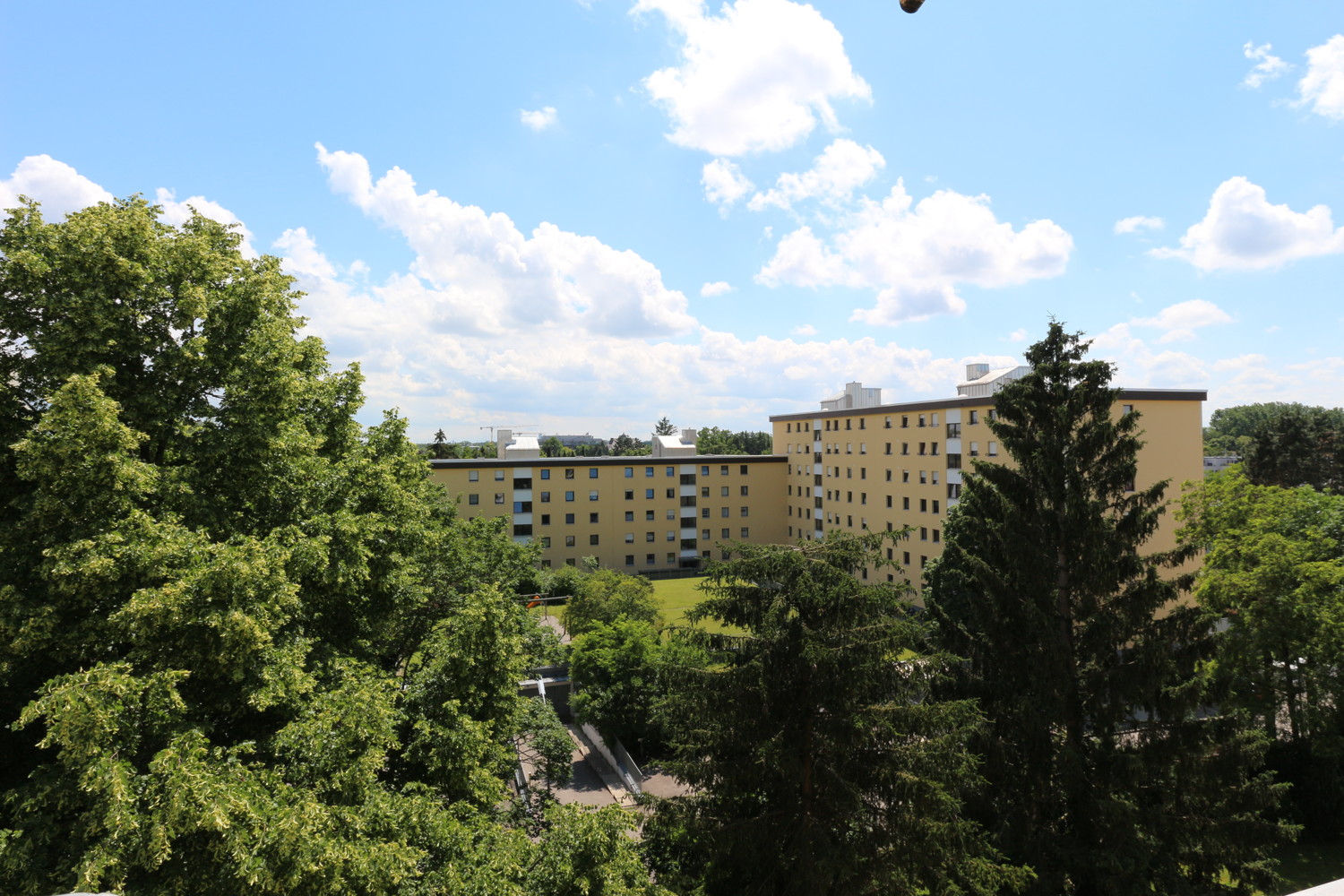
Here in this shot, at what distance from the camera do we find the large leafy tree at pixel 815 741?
11148 mm

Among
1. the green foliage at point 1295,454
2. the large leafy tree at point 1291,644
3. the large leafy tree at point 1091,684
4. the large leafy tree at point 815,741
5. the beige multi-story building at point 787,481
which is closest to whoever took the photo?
the large leafy tree at point 815,741

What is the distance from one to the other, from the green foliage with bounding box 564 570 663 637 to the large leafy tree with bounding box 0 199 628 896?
1918 centimetres

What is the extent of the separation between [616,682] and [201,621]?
19597mm

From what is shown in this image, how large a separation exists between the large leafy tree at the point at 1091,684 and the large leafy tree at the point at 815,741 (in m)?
3.45

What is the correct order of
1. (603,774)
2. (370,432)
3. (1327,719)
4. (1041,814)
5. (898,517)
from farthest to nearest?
(898,517) → (603,774) → (1327,719) → (370,432) → (1041,814)

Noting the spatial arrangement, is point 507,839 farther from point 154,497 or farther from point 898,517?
point 898,517

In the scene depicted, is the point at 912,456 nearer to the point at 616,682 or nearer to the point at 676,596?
the point at 676,596

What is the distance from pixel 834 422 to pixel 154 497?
5242cm

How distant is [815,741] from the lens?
11719mm

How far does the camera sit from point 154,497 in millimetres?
11062

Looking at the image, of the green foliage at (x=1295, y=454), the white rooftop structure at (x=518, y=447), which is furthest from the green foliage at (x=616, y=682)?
the green foliage at (x=1295, y=454)

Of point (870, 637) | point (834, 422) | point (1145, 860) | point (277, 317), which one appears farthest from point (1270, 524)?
point (834, 422)

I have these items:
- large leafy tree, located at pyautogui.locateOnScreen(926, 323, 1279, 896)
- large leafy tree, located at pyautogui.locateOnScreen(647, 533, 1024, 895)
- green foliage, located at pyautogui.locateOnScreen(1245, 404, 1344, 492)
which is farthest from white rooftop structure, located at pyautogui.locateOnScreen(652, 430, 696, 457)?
green foliage, located at pyautogui.locateOnScreen(1245, 404, 1344, 492)

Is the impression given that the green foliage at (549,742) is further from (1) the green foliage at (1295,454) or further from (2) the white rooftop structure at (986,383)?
(1) the green foliage at (1295,454)
